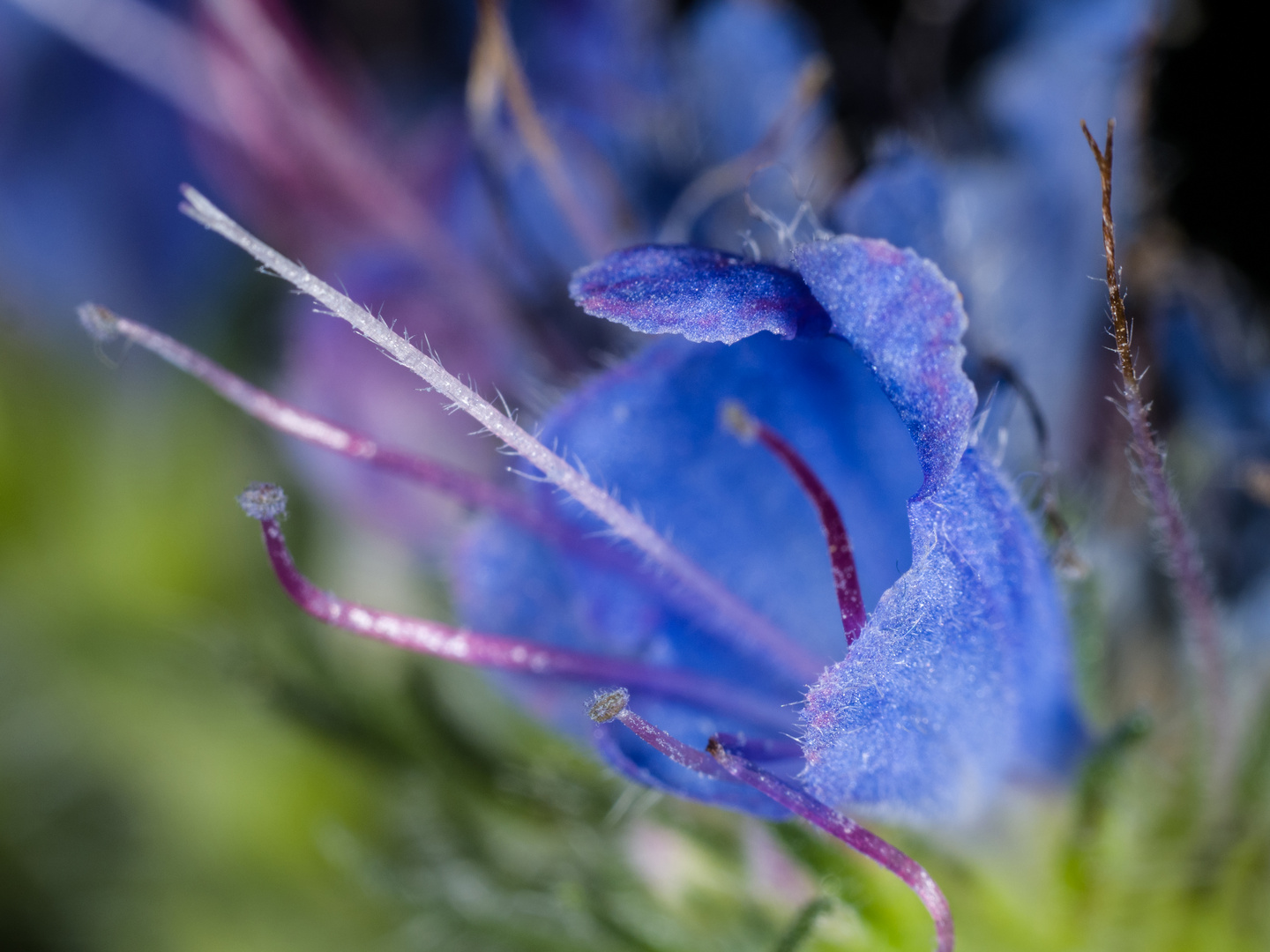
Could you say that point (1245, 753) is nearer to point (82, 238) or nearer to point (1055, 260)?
point (1055, 260)

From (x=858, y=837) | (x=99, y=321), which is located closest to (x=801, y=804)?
(x=858, y=837)

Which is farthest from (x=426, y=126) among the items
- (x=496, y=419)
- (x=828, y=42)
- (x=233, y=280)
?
(x=496, y=419)

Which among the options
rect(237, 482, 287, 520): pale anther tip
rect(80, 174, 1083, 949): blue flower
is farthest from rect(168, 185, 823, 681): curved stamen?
rect(237, 482, 287, 520): pale anther tip

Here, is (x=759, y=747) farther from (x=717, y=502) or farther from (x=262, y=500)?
(x=262, y=500)

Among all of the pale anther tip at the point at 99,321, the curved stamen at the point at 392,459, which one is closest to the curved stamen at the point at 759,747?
the curved stamen at the point at 392,459

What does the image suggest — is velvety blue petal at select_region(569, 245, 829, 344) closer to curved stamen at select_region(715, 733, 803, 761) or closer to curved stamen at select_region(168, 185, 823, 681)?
curved stamen at select_region(168, 185, 823, 681)

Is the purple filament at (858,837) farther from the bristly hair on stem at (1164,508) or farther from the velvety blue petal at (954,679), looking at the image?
the bristly hair on stem at (1164,508)
